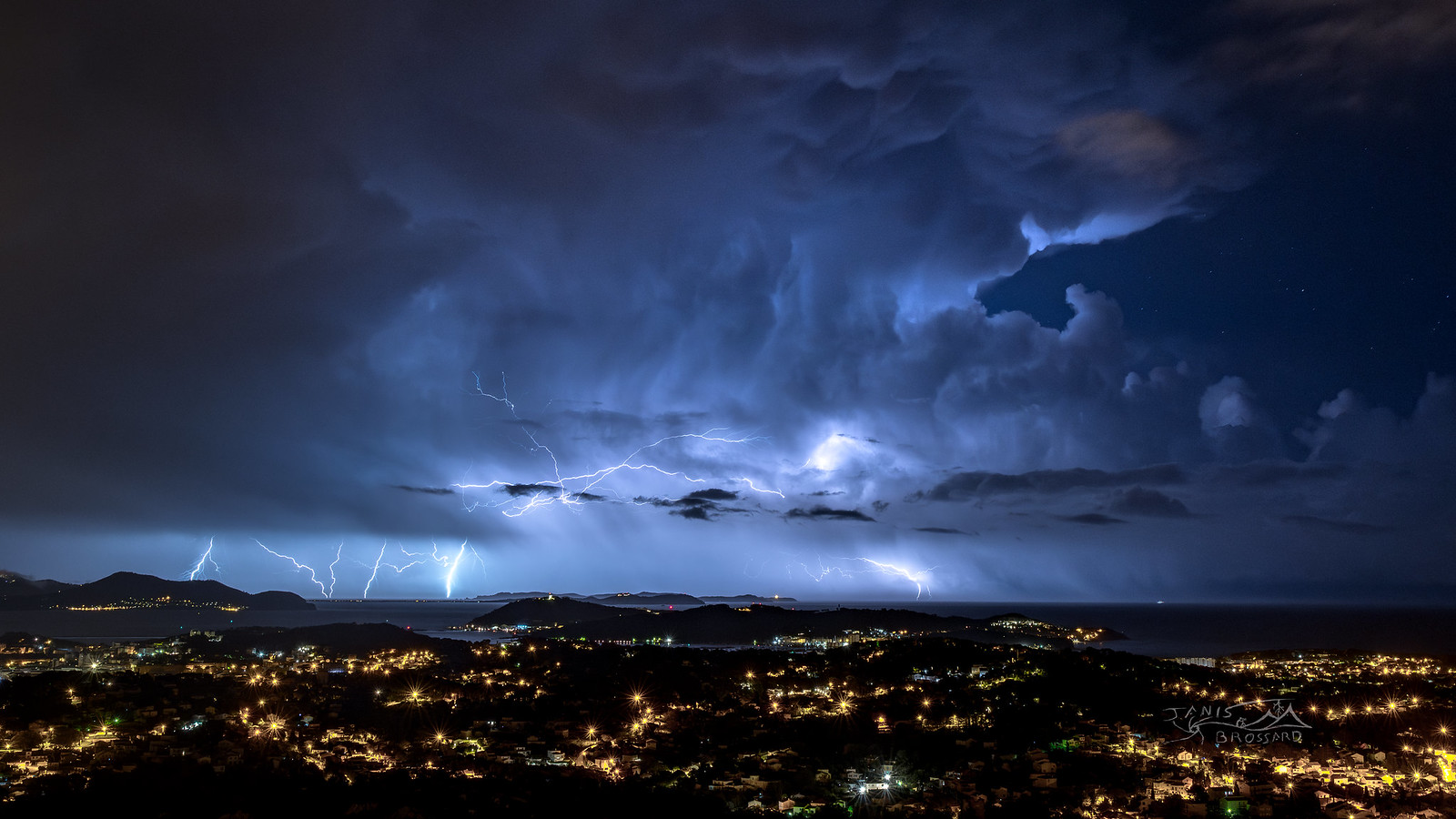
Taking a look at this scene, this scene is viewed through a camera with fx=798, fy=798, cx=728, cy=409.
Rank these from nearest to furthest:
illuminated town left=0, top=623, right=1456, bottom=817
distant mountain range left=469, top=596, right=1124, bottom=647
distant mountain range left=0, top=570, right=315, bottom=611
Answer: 1. illuminated town left=0, top=623, right=1456, bottom=817
2. distant mountain range left=469, top=596, right=1124, bottom=647
3. distant mountain range left=0, top=570, right=315, bottom=611

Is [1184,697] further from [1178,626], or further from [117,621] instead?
[117,621]

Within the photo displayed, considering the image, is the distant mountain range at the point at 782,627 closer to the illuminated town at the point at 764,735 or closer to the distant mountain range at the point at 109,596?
the illuminated town at the point at 764,735

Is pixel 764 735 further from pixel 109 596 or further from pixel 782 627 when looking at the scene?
pixel 109 596

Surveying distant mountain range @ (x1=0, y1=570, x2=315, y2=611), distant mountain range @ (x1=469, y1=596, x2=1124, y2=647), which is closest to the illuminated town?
distant mountain range @ (x1=469, y1=596, x2=1124, y2=647)

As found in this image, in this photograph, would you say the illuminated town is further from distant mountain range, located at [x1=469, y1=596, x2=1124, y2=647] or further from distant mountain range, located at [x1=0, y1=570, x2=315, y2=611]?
distant mountain range, located at [x1=0, y1=570, x2=315, y2=611]

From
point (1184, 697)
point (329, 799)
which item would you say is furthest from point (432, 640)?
point (1184, 697)

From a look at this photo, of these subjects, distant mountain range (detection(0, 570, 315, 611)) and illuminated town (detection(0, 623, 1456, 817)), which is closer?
illuminated town (detection(0, 623, 1456, 817))

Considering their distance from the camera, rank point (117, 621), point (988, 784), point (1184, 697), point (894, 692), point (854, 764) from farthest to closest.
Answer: point (117, 621) < point (894, 692) < point (1184, 697) < point (854, 764) < point (988, 784)
